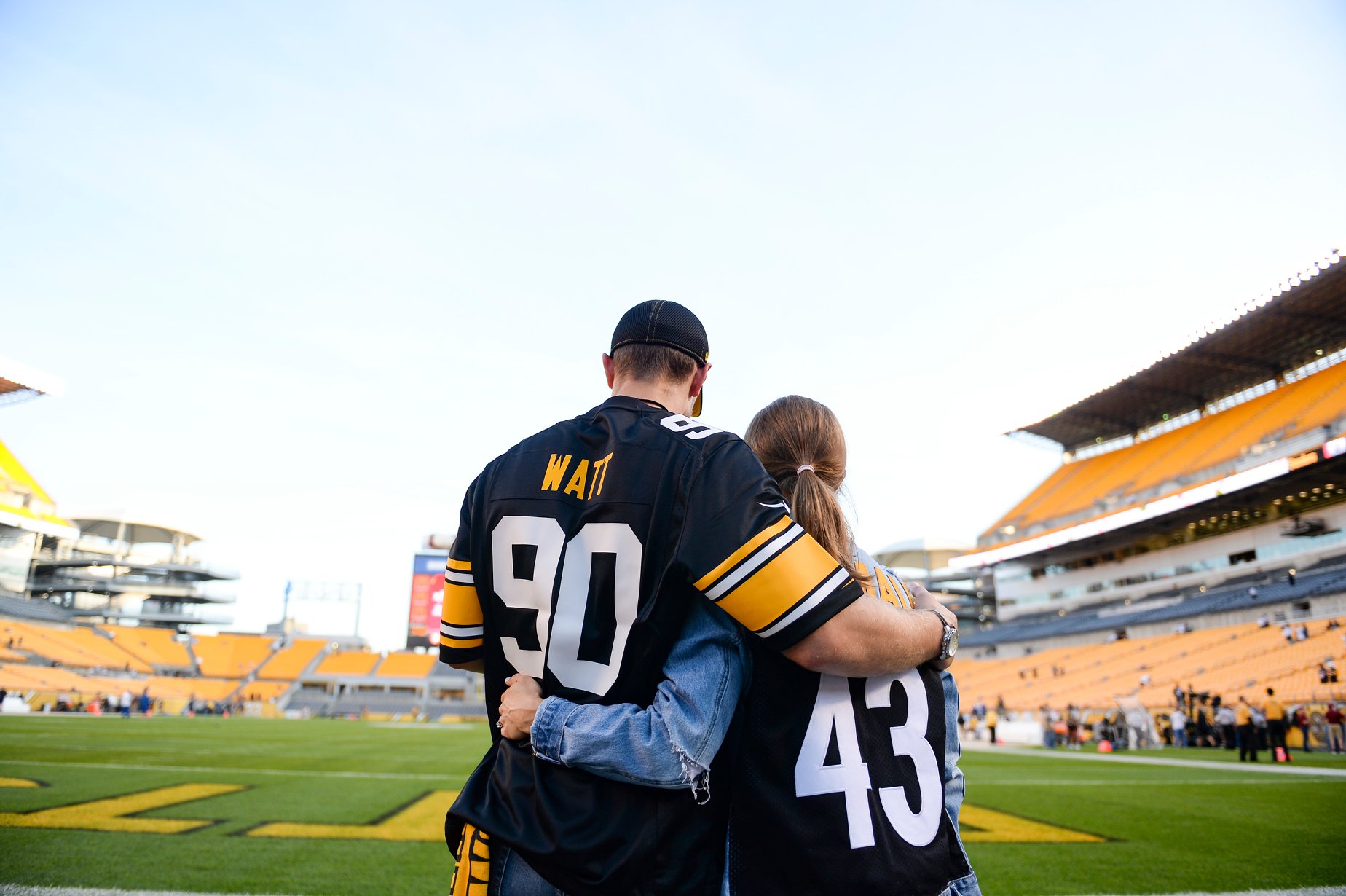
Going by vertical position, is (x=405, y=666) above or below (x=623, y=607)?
below

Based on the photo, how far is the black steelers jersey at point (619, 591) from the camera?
1.38 meters

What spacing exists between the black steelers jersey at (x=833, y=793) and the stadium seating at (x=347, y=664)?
5570 centimetres

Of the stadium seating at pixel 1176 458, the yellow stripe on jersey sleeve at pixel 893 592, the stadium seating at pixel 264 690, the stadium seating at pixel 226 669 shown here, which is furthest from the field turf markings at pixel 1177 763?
the stadium seating at pixel 264 690

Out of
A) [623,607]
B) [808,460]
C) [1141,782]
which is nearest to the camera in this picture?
[623,607]

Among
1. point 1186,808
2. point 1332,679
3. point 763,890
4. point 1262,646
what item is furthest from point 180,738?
point 1262,646

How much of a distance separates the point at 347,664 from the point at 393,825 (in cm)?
5168

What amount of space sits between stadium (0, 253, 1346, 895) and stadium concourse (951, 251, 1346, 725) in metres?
0.14

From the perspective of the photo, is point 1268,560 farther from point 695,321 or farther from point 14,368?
point 14,368

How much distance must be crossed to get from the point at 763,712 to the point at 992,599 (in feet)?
207

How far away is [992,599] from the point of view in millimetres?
58562

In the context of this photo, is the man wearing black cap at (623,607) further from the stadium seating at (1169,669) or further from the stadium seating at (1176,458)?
the stadium seating at (1176,458)

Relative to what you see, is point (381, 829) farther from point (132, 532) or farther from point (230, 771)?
point (132, 532)

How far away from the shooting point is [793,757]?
151 centimetres

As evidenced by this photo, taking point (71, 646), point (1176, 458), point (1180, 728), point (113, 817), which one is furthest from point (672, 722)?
point (71, 646)
